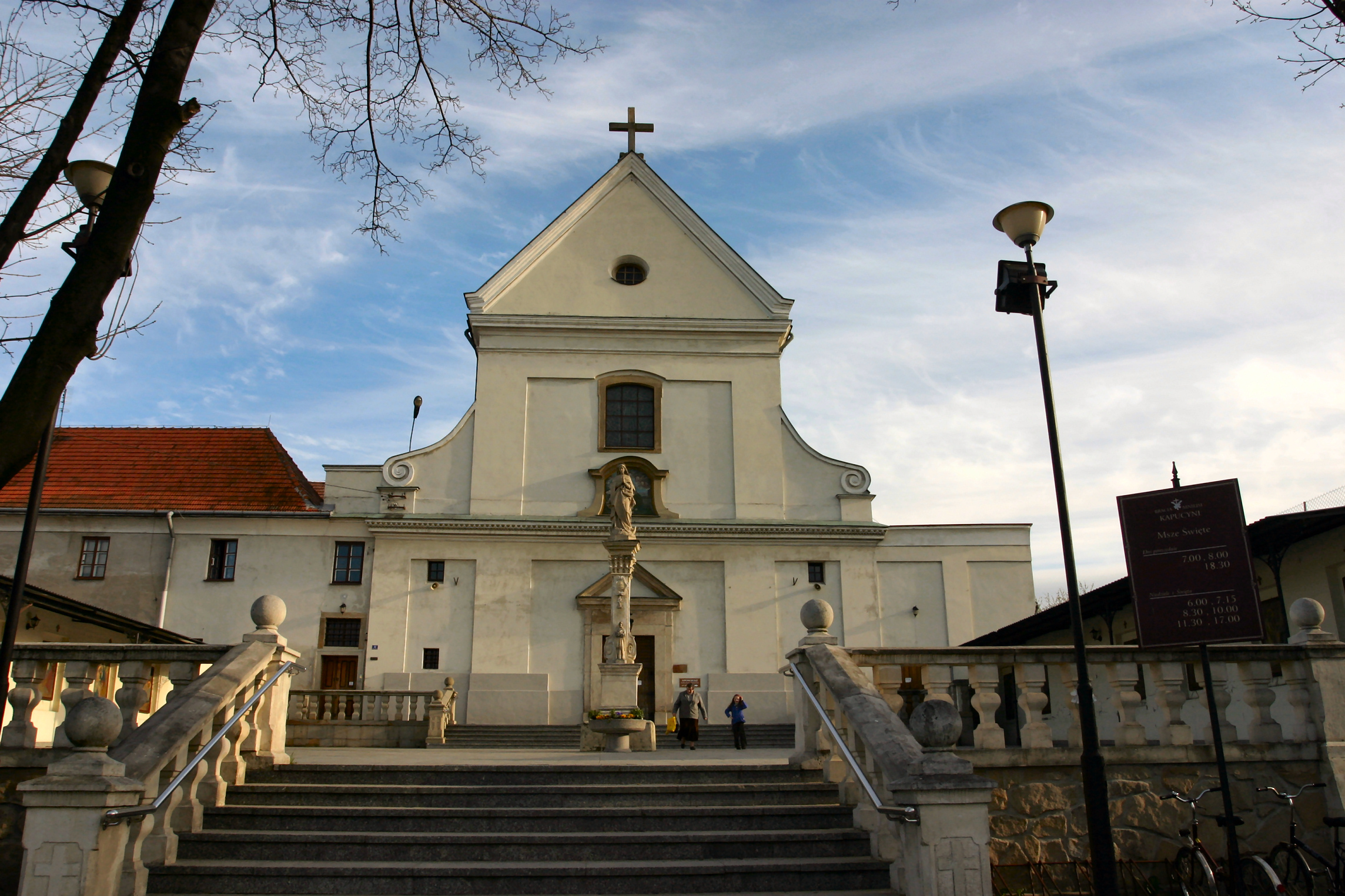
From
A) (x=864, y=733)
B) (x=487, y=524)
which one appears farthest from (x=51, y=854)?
(x=487, y=524)

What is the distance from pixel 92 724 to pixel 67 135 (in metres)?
3.99

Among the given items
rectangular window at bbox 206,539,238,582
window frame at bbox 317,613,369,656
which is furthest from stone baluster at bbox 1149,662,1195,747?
Answer: rectangular window at bbox 206,539,238,582

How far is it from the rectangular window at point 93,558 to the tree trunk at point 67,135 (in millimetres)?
23157

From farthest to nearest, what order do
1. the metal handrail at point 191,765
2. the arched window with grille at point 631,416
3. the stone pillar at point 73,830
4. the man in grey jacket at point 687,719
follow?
the arched window with grille at point 631,416
the man in grey jacket at point 687,719
the metal handrail at point 191,765
the stone pillar at point 73,830

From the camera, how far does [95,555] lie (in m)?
27.0

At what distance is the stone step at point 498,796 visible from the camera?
8734 millimetres

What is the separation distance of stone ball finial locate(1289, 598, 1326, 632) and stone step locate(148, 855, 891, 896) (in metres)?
4.86

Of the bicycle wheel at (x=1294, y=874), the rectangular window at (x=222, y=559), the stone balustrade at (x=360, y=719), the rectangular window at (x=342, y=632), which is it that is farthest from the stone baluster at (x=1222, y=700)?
the rectangular window at (x=222, y=559)

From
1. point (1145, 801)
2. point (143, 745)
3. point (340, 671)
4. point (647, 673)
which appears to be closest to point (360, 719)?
point (340, 671)

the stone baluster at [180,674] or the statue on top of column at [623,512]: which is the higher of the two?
the statue on top of column at [623,512]

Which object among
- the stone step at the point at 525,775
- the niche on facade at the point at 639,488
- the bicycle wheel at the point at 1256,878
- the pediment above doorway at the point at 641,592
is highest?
the niche on facade at the point at 639,488

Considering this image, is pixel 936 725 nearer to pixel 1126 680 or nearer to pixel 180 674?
pixel 1126 680

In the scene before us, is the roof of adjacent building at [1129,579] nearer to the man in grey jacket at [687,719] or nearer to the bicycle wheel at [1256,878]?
the bicycle wheel at [1256,878]

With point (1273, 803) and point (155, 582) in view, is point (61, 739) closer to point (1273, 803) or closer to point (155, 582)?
point (1273, 803)
